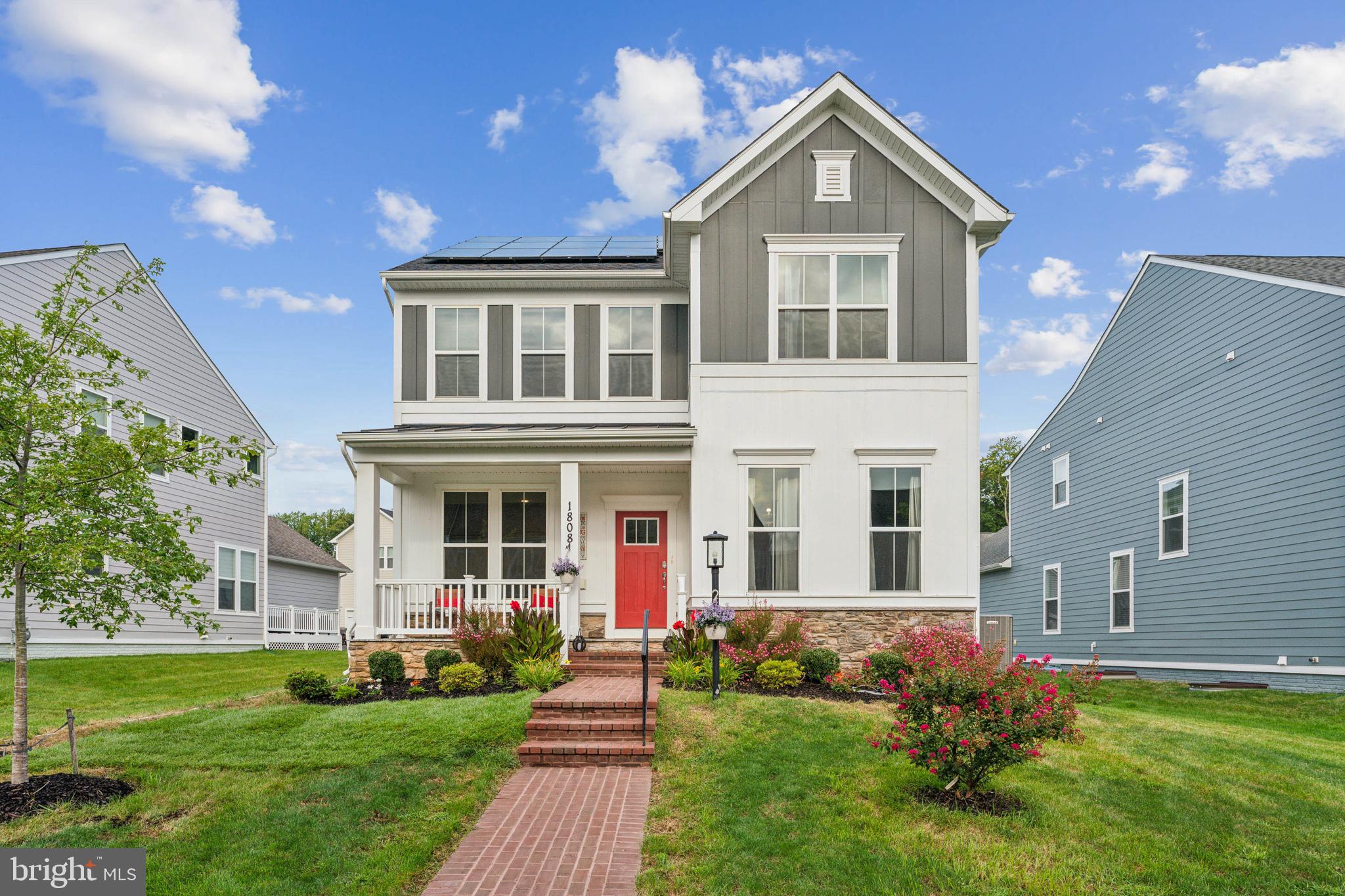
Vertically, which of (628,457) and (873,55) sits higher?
(873,55)

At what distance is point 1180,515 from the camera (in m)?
15.7

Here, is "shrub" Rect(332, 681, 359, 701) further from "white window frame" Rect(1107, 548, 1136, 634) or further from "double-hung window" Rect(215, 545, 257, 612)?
"white window frame" Rect(1107, 548, 1136, 634)

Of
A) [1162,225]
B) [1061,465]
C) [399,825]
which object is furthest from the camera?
[1162,225]

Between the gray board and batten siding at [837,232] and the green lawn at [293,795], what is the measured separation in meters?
6.25

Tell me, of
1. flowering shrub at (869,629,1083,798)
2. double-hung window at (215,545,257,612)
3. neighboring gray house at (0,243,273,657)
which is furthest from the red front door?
double-hung window at (215,545,257,612)

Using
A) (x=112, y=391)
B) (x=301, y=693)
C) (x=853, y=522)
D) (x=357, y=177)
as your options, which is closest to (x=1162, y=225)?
(x=853, y=522)

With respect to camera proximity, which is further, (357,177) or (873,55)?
(357,177)

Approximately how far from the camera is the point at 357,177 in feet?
59.6

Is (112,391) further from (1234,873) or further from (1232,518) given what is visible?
(1232,518)

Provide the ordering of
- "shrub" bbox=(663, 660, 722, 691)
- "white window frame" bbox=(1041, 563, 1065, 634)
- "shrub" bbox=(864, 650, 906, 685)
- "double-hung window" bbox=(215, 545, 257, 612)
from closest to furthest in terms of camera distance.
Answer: "shrub" bbox=(663, 660, 722, 691) → "shrub" bbox=(864, 650, 906, 685) → "white window frame" bbox=(1041, 563, 1065, 634) → "double-hung window" bbox=(215, 545, 257, 612)

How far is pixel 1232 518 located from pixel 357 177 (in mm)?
17484

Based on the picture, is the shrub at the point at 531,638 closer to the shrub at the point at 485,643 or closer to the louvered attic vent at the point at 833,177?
the shrub at the point at 485,643

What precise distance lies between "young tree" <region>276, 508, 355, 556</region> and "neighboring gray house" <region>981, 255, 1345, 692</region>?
189 ft

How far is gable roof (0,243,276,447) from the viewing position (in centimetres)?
1539
